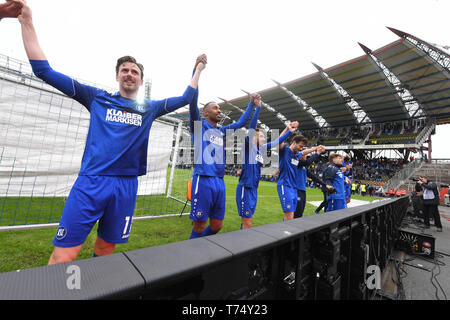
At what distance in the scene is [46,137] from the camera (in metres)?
4.05

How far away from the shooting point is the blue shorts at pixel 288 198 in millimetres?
3592

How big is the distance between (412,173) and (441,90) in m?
8.20

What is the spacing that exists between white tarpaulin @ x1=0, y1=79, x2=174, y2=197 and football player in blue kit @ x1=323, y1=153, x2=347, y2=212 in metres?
5.85

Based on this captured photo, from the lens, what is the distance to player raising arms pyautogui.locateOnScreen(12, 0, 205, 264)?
1298 millimetres

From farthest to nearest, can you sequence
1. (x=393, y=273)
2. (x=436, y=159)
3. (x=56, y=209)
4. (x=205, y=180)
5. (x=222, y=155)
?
(x=436, y=159), (x=56, y=209), (x=393, y=273), (x=222, y=155), (x=205, y=180)

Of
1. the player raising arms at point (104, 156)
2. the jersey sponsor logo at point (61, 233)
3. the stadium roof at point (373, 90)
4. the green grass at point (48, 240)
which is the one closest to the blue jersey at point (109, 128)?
the player raising arms at point (104, 156)

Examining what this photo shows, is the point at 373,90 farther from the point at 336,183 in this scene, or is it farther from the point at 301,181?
the point at 301,181

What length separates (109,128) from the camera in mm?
1555

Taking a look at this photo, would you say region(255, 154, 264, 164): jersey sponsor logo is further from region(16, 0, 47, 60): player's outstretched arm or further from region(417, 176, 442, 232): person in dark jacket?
region(417, 176, 442, 232): person in dark jacket

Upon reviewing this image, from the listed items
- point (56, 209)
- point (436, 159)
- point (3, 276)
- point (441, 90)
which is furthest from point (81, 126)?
point (436, 159)

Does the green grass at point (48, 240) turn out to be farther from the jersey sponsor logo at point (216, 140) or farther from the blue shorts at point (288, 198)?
the jersey sponsor logo at point (216, 140)

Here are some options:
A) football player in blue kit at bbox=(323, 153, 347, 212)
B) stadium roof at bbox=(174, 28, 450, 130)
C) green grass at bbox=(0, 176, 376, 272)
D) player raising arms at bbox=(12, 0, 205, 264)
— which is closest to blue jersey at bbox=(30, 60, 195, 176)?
player raising arms at bbox=(12, 0, 205, 264)
